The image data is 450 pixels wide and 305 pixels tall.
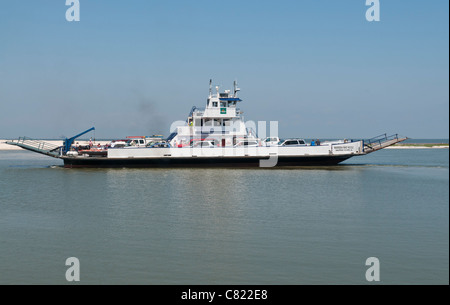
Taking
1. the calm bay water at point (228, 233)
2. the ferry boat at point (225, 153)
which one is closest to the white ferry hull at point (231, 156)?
the ferry boat at point (225, 153)

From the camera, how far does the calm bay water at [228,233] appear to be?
456 inches

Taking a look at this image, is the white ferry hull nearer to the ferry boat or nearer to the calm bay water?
the ferry boat

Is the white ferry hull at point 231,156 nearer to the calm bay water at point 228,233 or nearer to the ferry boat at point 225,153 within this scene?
the ferry boat at point 225,153

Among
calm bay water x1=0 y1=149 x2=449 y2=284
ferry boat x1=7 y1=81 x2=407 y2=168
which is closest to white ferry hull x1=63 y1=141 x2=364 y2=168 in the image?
ferry boat x1=7 y1=81 x2=407 y2=168

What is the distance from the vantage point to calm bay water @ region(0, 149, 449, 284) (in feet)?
38.0

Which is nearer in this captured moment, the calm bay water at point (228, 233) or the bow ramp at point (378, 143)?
the calm bay water at point (228, 233)

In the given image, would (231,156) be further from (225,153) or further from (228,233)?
(228,233)

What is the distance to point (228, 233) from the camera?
15.9 meters

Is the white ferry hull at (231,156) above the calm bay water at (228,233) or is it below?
above

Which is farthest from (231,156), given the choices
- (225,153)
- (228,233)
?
(228,233)
